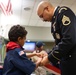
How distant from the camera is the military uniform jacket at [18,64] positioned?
73.0 inches

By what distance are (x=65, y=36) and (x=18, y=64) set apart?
571mm

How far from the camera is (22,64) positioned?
1854 millimetres

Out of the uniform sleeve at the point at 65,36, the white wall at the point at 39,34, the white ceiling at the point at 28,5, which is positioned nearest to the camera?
the uniform sleeve at the point at 65,36

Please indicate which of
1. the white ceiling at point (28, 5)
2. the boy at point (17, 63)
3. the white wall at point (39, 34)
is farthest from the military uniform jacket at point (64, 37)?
the white wall at point (39, 34)

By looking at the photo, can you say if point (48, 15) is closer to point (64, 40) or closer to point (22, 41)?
point (64, 40)

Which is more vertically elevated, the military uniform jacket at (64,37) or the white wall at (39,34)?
the military uniform jacket at (64,37)

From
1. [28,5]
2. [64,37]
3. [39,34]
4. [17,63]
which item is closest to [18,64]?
[17,63]

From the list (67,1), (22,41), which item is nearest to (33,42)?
(67,1)

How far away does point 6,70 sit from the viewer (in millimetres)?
1951

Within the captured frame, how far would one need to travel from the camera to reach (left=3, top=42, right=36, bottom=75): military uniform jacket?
1854 millimetres

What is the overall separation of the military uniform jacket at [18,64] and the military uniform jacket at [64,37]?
322 millimetres

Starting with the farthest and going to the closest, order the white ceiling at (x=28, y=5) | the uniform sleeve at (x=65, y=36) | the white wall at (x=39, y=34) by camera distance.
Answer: the white wall at (x=39, y=34)
the white ceiling at (x=28, y=5)
the uniform sleeve at (x=65, y=36)

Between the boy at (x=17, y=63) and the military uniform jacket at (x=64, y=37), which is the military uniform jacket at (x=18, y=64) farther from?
the military uniform jacket at (x=64, y=37)

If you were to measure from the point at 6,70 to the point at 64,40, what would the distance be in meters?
0.74
